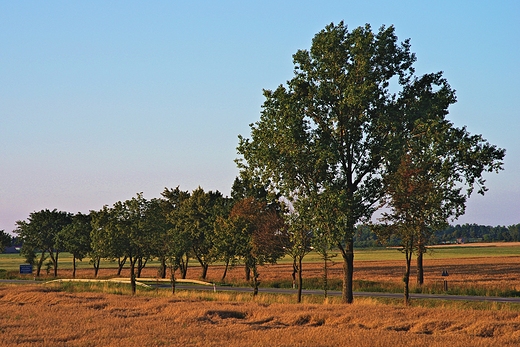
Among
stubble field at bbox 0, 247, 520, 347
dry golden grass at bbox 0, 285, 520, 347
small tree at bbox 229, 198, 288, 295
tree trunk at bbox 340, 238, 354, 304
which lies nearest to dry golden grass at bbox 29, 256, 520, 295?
tree trunk at bbox 340, 238, 354, 304

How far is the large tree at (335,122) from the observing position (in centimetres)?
4112

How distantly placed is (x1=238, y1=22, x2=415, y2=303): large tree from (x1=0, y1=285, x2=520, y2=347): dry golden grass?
363 inches

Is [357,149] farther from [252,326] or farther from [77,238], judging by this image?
[77,238]

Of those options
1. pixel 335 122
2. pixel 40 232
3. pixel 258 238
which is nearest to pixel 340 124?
pixel 335 122

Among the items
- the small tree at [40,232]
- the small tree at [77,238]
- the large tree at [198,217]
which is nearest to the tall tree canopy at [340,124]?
the large tree at [198,217]

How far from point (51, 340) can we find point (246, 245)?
25707 mm

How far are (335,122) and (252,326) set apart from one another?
1760 cm

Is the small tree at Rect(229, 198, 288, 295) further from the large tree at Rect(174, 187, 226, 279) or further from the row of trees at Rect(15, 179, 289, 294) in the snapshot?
the large tree at Rect(174, 187, 226, 279)

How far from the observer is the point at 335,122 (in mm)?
42344

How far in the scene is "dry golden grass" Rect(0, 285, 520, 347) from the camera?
923 inches

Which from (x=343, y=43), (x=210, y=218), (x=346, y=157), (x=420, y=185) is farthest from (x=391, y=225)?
(x=210, y=218)

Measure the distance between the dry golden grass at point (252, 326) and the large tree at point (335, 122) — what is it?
922cm

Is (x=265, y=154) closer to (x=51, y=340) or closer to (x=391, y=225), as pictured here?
(x=391, y=225)

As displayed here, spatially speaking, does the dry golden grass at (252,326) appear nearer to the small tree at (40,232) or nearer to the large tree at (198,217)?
the large tree at (198,217)
